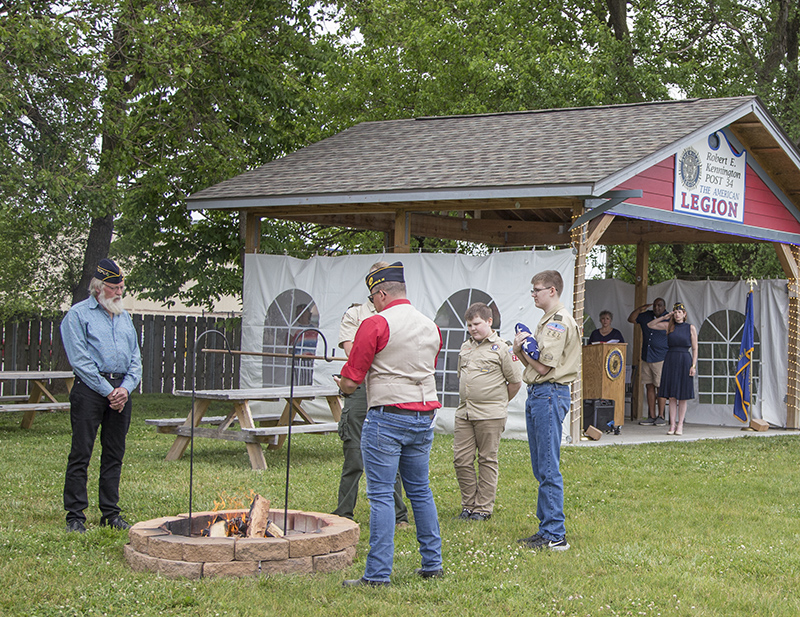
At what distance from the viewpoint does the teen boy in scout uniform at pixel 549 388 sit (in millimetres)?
6621

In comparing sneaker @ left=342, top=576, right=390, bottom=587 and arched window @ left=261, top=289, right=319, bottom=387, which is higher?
arched window @ left=261, top=289, right=319, bottom=387

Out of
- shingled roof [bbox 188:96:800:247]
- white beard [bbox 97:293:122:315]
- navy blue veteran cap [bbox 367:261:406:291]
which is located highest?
shingled roof [bbox 188:96:800:247]

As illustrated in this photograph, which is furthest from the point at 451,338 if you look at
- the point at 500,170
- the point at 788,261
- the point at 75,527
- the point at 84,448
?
the point at 75,527

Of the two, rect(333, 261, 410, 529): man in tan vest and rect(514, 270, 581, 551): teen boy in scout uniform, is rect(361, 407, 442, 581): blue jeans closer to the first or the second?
rect(514, 270, 581, 551): teen boy in scout uniform

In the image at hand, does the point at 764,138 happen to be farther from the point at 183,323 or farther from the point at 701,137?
the point at 183,323

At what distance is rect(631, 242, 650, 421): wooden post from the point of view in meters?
16.7

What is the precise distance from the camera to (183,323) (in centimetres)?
2089

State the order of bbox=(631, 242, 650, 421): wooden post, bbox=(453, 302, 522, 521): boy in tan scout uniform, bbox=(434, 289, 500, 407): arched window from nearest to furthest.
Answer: bbox=(453, 302, 522, 521): boy in tan scout uniform < bbox=(434, 289, 500, 407): arched window < bbox=(631, 242, 650, 421): wooden post

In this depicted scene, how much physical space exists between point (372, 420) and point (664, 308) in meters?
11.1

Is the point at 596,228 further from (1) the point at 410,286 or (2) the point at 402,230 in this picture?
(2) the point at 402,230

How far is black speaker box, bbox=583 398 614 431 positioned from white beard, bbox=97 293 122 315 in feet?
27.3

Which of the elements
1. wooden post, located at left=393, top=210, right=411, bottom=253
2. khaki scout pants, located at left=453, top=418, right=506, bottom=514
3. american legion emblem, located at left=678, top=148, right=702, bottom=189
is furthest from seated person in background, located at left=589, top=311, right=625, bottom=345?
khaki scout pants, located at left=453, top=418, right=506, bottom=514

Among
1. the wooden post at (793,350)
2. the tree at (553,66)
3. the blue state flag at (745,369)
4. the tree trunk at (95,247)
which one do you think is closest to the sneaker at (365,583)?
the blue state flag at (745,369)

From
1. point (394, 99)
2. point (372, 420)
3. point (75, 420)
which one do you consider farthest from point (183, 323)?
point (372, 420)
